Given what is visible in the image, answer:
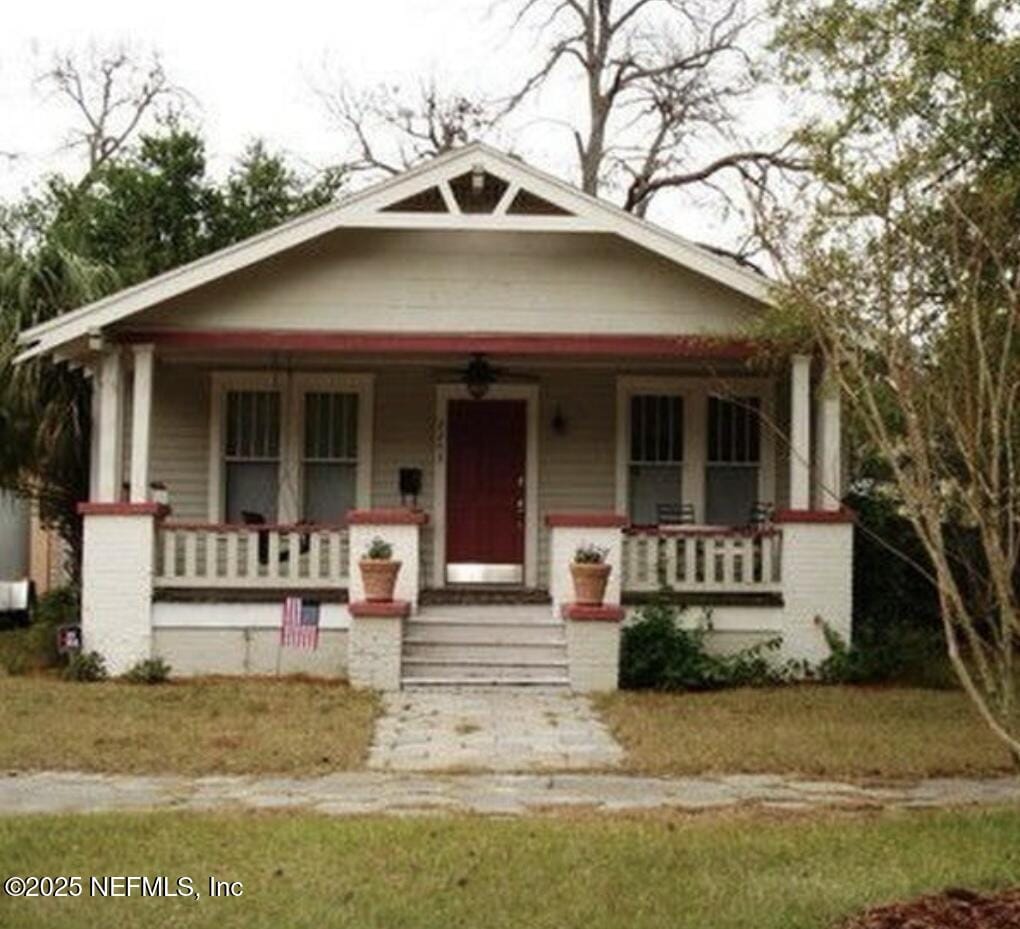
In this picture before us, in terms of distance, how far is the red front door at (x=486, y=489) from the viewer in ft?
61.1

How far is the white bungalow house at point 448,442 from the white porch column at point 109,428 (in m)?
0.03

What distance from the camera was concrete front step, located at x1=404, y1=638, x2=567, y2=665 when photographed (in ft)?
51.8

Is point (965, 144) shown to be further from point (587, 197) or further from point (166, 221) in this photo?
point (166, 221)

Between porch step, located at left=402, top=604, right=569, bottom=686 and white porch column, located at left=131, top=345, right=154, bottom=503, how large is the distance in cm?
310

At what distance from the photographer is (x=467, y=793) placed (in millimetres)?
9867

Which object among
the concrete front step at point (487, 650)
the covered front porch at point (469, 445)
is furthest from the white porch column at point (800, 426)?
the concrete front step at point (487, 650)

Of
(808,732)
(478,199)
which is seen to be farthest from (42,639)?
(808,732)

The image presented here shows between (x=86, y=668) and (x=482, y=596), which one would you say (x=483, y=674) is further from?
(x=86, y=668)

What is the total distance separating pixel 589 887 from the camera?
7.01 metres

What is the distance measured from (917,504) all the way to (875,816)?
8.44 ft

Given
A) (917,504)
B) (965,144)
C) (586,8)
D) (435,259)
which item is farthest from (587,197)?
(586,8)

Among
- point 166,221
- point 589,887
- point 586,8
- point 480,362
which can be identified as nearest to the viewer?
point 589,887

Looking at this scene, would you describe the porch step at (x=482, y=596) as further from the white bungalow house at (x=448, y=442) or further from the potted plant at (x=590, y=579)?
the potted plant at (x=590, y=579)

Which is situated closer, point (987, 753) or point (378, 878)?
point (378, 878)
